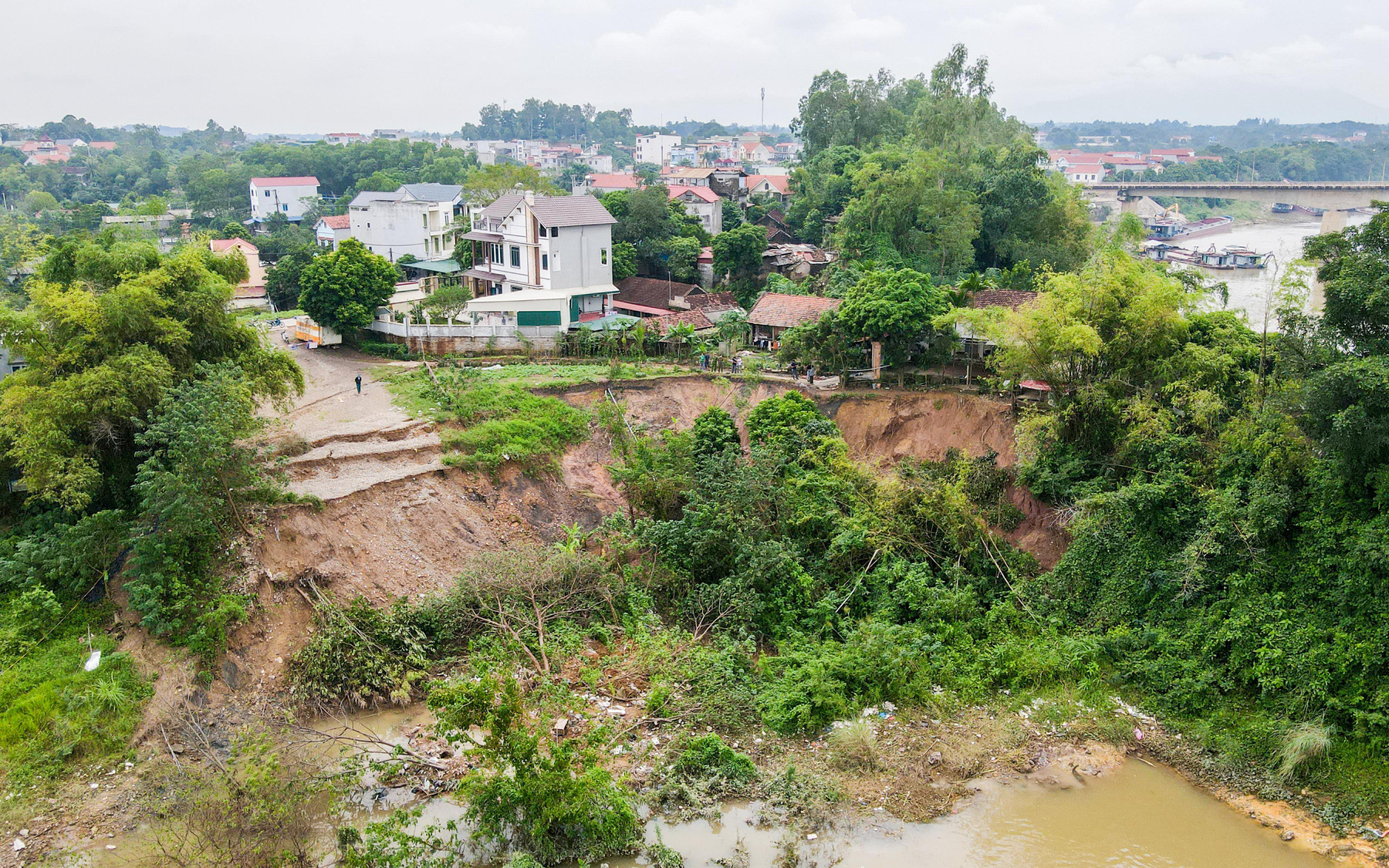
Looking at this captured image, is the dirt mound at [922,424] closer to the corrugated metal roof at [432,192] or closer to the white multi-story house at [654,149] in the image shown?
the corrugated metal roof at [432,192]

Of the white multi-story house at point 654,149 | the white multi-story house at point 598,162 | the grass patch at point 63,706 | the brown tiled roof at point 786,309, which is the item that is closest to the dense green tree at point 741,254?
the brown tiled roof at point 786,309

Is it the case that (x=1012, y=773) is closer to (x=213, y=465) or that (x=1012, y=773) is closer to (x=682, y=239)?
(x=213, y=465)

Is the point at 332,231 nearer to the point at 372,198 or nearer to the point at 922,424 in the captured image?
the point at 372,198

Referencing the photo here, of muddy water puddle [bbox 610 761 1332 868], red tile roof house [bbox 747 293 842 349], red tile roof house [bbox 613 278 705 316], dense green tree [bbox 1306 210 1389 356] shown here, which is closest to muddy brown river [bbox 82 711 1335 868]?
muddy water puddle [bbox 610 761 1332 868]

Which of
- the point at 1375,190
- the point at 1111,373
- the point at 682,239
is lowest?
the point at 1111,373

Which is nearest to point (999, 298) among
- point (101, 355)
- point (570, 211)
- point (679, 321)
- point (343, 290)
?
point (679, 321)

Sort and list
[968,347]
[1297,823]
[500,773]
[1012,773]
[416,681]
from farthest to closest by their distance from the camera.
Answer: [968,347] → [416,681] → [1012,773] → [1297,823] → [500,773]

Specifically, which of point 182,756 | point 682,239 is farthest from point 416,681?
point 682,239
